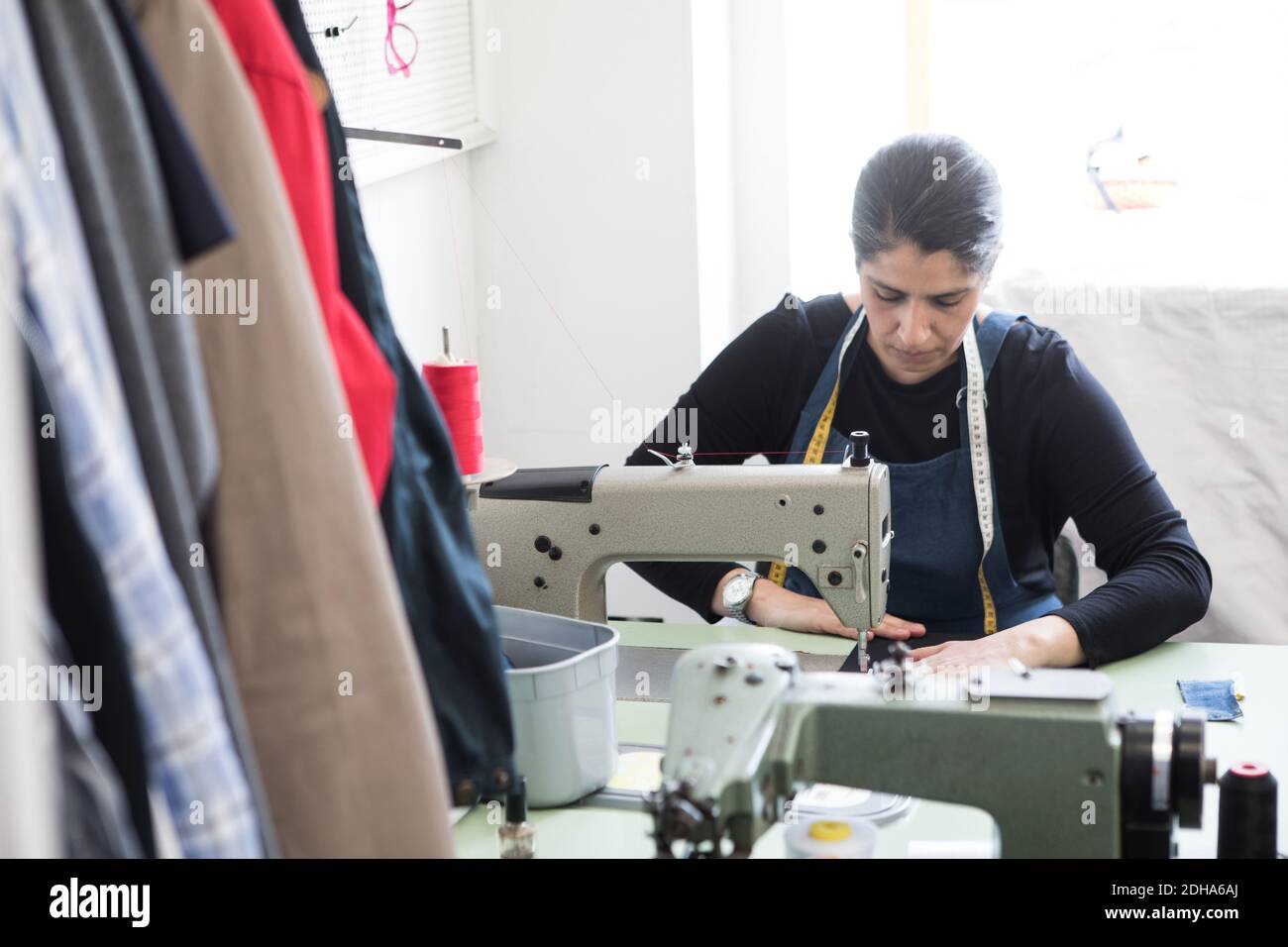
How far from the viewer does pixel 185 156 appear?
78cm

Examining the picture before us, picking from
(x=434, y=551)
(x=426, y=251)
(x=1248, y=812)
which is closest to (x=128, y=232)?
(x=434, y=551)

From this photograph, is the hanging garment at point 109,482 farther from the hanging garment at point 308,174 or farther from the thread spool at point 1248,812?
the thread spool at point 1248,812

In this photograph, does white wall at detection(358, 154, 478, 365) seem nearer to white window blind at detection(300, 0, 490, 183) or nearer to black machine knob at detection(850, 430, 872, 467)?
white window blind at detection(300, 0, 490, 183)

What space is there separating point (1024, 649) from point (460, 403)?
2.76ft

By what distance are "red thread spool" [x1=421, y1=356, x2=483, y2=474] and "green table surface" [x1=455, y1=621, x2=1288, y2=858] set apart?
0.38 meters

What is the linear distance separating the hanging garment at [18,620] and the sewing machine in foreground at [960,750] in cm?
48

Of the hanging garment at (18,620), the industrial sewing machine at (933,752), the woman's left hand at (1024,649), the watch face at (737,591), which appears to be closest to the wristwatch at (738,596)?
the watch face at (737,591)

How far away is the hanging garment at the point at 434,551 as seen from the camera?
40.9 inches

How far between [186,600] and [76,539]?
0.07 m

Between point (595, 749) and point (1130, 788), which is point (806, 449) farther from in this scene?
point (1130, 788)

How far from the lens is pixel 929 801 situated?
1319 mm

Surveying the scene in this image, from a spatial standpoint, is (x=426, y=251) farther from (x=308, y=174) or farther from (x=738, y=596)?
(x=308, y=174)

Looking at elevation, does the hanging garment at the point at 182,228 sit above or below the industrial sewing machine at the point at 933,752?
above

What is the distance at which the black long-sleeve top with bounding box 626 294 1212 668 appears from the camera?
2.04 metres
